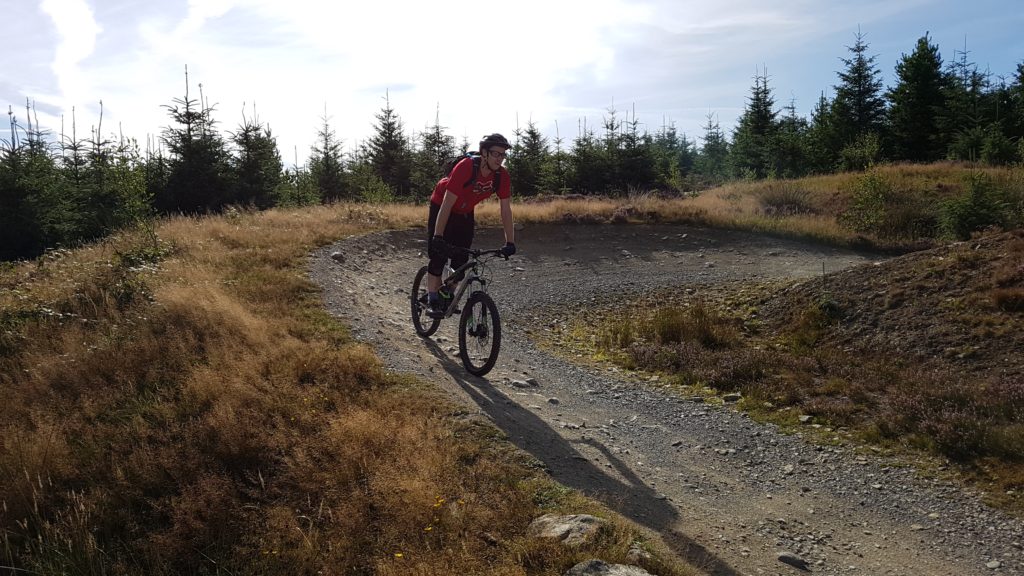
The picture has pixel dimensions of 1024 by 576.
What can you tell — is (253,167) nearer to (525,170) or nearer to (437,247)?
(525,170)

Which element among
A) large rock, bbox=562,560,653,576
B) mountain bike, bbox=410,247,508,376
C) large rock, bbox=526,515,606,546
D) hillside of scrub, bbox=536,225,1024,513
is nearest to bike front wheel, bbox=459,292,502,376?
mountain bike, bbox=410,247,508,376

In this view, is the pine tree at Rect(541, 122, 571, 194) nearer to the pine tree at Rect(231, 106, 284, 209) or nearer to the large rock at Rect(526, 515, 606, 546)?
the pine tree at Rect(231, 106, 284, 209)

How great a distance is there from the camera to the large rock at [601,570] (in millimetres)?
3471

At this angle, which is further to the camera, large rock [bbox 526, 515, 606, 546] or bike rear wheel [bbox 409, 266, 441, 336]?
bike rear wheel [bbox 409, 266, 441, 336]

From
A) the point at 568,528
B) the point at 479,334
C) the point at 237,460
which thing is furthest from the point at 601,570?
the point at 479,334

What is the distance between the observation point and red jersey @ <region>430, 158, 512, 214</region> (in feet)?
22.9

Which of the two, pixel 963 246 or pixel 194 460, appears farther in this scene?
pixel 963 246

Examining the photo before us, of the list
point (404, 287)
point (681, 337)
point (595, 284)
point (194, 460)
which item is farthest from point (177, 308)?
point (595, 284)

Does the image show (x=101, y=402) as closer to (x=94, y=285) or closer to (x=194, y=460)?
(x=194, y=460)

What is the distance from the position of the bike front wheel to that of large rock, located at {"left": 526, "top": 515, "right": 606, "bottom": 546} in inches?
127

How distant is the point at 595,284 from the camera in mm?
15250

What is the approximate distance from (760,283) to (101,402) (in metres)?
12.7

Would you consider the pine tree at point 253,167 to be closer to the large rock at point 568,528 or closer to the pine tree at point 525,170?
the pine tree at point 525,170

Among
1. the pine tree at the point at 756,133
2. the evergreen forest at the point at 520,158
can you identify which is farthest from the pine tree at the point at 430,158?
the pine tree at the point at 756,133
